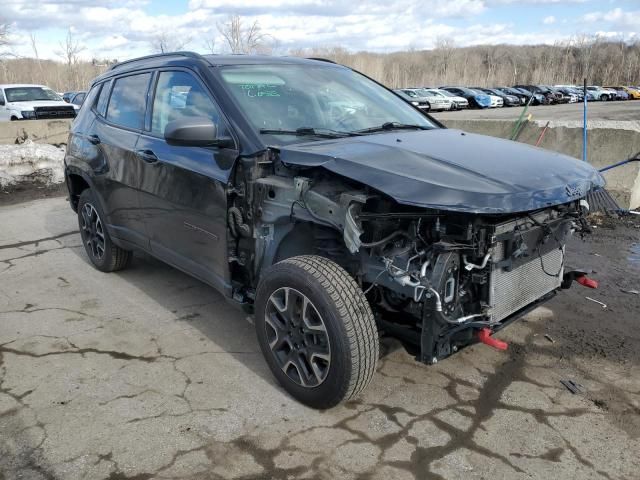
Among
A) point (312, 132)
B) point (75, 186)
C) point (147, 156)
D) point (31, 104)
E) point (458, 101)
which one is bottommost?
point (75, 186)

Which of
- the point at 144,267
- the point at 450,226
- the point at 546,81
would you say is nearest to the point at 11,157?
the point at 144,267

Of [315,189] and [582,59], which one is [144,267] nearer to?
[315,189]

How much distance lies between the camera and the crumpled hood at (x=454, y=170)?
8.34 feet

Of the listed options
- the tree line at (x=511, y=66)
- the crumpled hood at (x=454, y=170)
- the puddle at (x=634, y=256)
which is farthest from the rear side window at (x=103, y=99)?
the tree line at (x=511, y=66)

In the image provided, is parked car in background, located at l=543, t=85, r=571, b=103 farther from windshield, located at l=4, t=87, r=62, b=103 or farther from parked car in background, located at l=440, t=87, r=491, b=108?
windshield, located at l=4, t=87, r=62, b=103

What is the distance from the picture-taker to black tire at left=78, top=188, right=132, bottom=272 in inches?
204

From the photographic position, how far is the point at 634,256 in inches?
229

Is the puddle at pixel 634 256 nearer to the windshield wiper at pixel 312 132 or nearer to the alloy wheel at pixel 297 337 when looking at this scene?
the windshield wiper at pixel 312 132

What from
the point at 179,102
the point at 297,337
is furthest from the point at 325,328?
the point at 179,102

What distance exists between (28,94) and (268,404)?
18.9m

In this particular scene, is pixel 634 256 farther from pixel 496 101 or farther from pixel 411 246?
pixel 496 101

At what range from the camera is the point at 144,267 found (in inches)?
223

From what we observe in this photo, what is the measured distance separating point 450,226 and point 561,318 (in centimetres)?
219

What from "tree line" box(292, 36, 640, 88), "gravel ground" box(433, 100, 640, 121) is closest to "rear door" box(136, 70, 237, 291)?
"gravel ground" box(433, 100, 640, 121)
